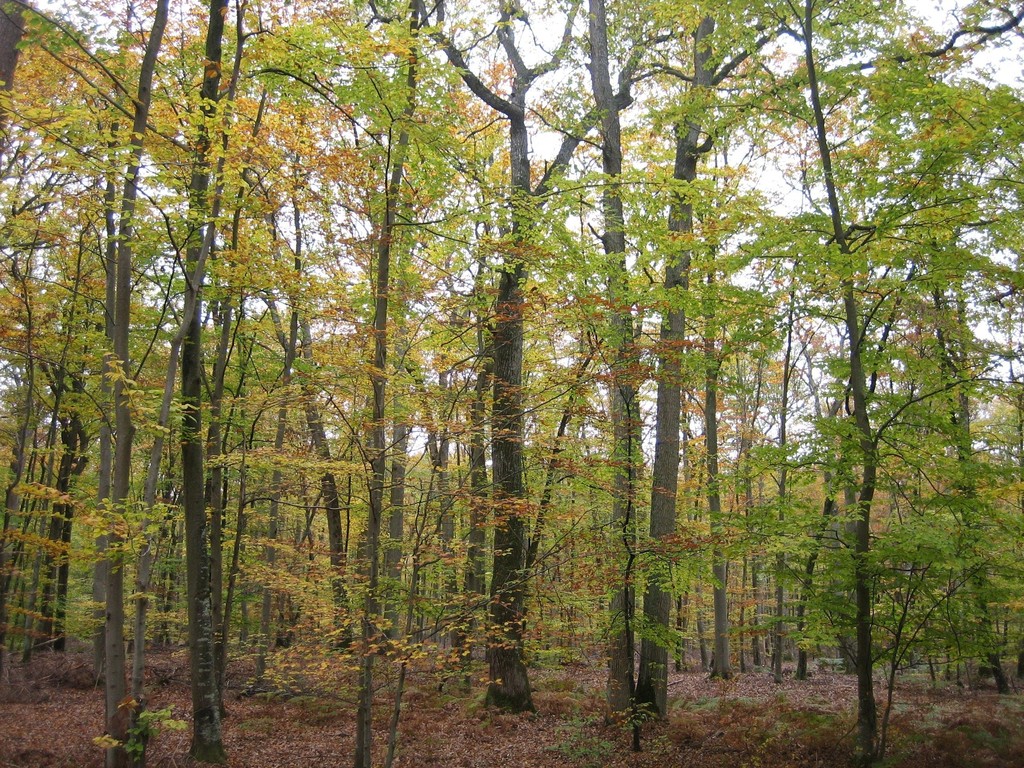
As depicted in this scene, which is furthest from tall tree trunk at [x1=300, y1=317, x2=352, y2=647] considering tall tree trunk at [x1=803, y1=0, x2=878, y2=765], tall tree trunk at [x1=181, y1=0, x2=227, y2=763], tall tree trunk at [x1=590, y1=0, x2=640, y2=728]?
tall tree trunk at [x1=803, y1=0, x2=878, y2=765]

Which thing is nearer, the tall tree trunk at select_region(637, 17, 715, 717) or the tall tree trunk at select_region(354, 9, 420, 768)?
the tall tree trunk at select_region(354, 9, 420, 768)

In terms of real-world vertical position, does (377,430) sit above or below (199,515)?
above

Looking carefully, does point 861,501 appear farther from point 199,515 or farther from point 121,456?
point 199,515

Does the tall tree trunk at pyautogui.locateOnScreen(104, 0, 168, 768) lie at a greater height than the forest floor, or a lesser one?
greater

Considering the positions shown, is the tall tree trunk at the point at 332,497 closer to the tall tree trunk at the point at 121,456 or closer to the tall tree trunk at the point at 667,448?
the tall tree trunk at the point at 121,456

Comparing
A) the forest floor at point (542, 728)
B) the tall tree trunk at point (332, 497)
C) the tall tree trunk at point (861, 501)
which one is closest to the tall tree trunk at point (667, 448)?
the forest floor at point (542, 728)

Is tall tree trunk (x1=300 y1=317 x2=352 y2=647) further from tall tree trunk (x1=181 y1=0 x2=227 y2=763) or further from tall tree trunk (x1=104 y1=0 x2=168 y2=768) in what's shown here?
tall tree trunk (x1=104 y1=0 x2=168 y2=768)

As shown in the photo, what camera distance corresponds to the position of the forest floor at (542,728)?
737 cm

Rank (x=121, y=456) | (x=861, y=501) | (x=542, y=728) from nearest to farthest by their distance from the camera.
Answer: (x=121, y=456)
(x=861, y=501)
(x=542, y=728)

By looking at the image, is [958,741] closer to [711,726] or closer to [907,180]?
[711,726]

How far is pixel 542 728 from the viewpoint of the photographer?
32.2ft

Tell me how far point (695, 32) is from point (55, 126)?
9358 millimetres

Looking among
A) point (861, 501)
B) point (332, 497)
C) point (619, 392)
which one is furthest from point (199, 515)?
point (861, 501)

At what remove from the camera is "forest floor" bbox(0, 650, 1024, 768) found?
24.2 feet
